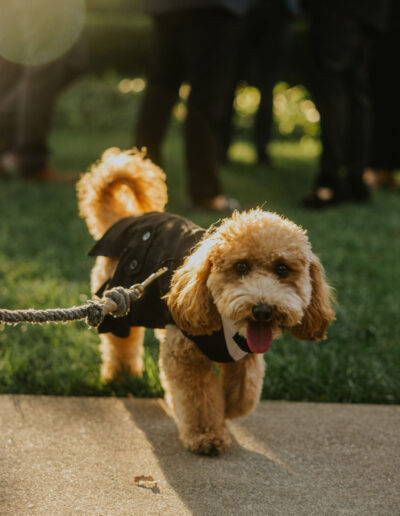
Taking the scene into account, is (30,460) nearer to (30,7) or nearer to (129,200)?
(129,200)

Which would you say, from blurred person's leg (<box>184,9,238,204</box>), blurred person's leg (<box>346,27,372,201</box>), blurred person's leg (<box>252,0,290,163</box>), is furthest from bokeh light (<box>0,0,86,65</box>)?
blurred person's leg (<box>346,27,372,201</box>)

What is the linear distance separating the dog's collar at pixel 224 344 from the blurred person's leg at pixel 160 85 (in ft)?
12.0

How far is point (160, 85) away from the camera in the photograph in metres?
5.59

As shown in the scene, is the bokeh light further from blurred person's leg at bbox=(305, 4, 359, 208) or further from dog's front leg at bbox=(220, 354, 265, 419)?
dog's front leg at bbox=(220, 354, 265, 419)

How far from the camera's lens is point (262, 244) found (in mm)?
2057

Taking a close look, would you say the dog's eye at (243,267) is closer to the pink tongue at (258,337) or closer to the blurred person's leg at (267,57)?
the pink tongue at (258,337)

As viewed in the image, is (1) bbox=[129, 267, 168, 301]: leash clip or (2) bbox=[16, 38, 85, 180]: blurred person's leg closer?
(1) bbox=[129, 267, 168, 301]: leash clip

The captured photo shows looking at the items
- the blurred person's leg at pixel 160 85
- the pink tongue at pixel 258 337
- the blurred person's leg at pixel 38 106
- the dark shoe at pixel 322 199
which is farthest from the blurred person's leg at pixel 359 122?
the pink tongue at pixel 258 337

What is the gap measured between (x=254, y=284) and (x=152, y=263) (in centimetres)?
63

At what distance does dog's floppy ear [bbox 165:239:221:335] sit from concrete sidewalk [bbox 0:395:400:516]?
0.51 meters

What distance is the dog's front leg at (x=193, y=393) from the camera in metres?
2.35

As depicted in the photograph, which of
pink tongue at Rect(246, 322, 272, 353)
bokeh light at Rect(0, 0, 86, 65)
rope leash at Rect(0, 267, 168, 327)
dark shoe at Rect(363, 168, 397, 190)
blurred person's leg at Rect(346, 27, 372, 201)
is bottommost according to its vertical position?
pink tongue at Rect(246, 322, 272, 353)

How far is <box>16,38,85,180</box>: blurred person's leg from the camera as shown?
685cm

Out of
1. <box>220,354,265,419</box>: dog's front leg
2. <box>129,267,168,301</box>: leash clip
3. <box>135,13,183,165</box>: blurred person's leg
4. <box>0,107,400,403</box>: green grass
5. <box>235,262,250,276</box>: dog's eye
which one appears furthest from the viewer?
<box>135,13,183,165</box>: blurred person's leg
